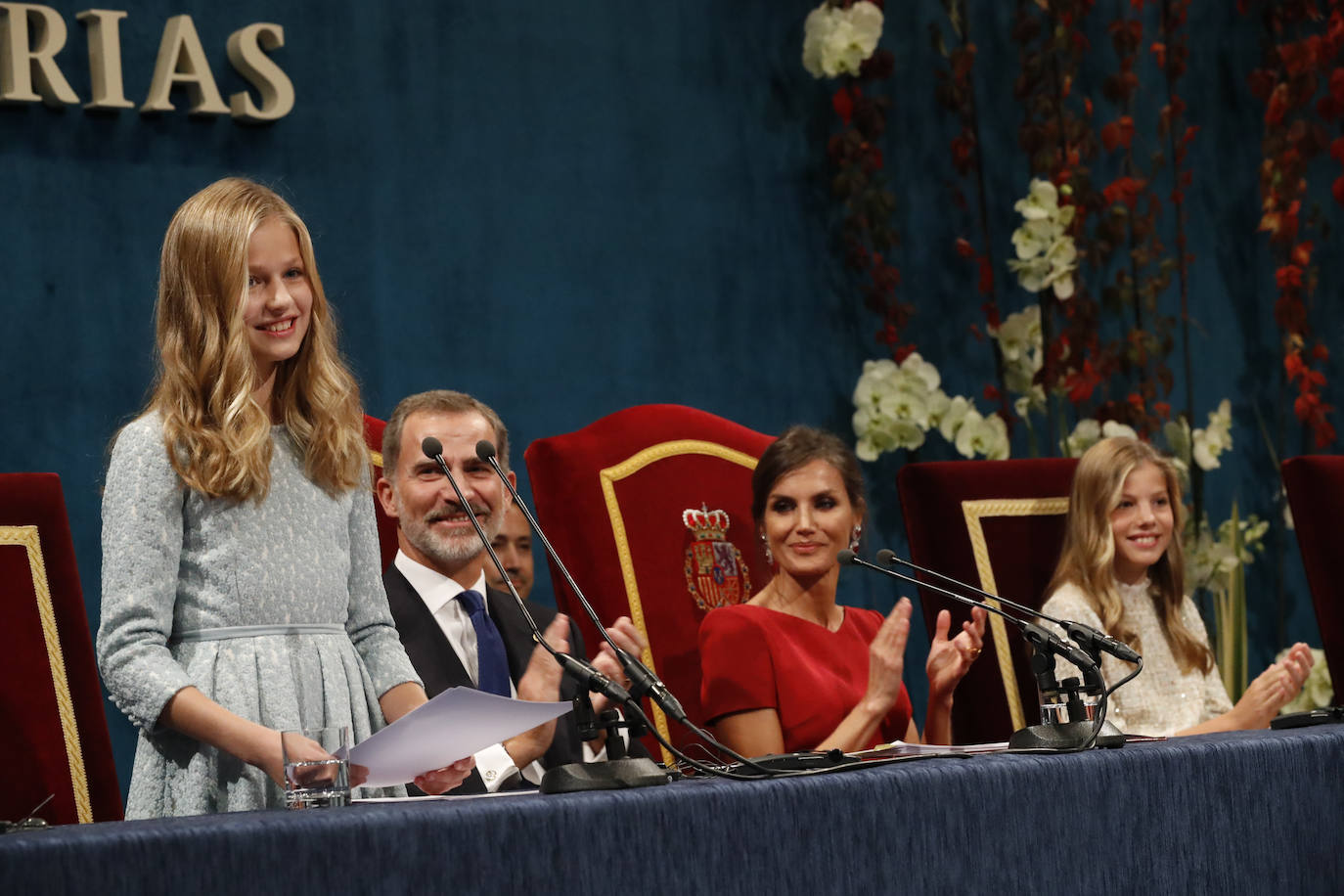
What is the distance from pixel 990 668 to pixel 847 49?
5.19 feet

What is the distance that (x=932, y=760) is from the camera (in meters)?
1.36

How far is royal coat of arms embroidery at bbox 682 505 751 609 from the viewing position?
259cm

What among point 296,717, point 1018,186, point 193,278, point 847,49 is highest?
point 847,49

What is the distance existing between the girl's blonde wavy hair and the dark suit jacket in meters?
0.41

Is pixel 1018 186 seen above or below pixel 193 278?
above

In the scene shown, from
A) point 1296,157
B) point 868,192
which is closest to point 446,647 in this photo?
point 868,192

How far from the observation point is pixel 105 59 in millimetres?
2924

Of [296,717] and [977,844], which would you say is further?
[296,717]

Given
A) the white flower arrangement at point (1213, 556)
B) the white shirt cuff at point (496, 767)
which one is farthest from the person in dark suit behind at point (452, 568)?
the white flower arrangement at point (1213, 556)

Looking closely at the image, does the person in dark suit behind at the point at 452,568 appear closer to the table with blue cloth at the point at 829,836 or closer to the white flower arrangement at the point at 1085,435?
the table with blue cloth at the point at 829,836

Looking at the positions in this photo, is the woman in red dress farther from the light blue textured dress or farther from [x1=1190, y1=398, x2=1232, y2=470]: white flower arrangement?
[x1=1190, y1=398, x2=1232, y2=470]: white flower arrangement

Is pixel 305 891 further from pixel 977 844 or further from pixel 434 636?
pixel 434 636

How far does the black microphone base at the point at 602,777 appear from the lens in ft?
4.05

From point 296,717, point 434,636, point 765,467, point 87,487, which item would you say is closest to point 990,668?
point 765,467
